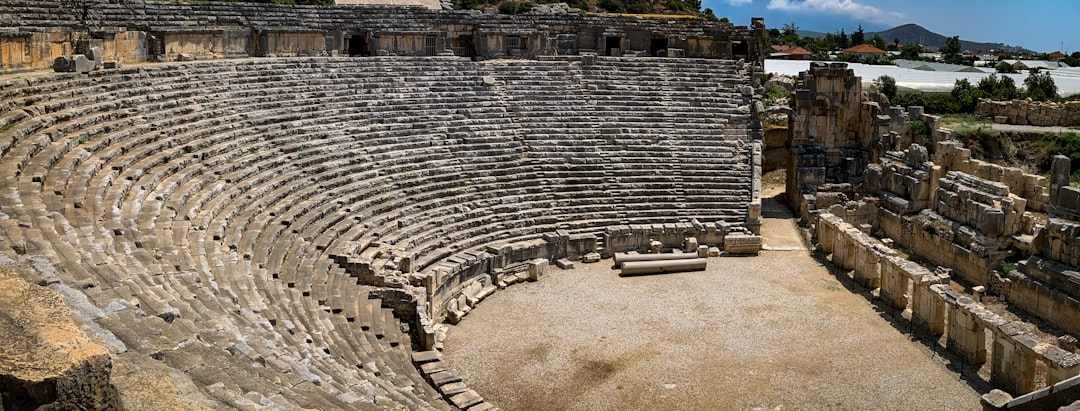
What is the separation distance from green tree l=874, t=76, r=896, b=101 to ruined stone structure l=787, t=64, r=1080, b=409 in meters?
8.17

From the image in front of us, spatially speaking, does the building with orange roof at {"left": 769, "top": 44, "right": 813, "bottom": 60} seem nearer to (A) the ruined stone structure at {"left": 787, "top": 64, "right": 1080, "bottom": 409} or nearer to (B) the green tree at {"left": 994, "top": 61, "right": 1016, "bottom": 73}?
(B) the green tree at {"left": 994, "top": 61, "right": 1016, "bottom": 73}

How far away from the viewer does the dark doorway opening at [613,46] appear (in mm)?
26391

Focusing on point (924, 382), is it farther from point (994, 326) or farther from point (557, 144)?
point (557, 144)

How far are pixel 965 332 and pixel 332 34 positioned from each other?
1589 cm

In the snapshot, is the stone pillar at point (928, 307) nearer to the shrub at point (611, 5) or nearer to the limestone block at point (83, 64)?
the limestone block at point (83, 64)

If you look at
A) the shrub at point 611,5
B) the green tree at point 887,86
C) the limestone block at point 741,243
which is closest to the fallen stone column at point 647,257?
the limestone block at point 741,243

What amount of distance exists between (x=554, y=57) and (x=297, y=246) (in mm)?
11959

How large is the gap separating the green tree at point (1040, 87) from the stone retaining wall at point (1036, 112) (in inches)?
107

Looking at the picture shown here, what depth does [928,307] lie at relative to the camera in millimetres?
15555

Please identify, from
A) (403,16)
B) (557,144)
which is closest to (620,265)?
(557,144)

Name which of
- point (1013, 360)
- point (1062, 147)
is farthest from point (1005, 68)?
point (1013, 360)

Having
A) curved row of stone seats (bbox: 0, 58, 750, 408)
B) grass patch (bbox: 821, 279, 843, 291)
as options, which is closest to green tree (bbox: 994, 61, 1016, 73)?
curved row of stone seats (bbox: 0, 58, 750, 408)

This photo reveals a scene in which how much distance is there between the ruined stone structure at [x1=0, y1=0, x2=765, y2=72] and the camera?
725 inches

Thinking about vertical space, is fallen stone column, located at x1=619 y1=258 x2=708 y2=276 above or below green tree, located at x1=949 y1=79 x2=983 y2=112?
below
